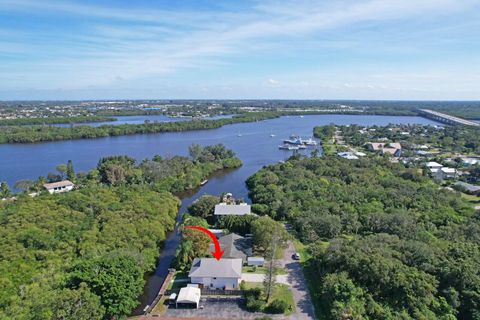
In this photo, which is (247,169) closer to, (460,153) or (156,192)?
(156,192)

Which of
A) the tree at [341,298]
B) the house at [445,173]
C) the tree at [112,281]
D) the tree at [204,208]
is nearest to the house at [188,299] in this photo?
the tree at [112,281]

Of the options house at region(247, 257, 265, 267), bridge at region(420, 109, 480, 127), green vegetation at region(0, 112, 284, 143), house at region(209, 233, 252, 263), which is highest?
bridge at region(420, 109, 480, 127)

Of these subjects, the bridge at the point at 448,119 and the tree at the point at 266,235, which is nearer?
the tree at the point at 266,235

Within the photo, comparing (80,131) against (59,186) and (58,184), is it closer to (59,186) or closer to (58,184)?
(58,184)

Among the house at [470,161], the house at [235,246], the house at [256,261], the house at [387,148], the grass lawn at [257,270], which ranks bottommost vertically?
the grass lawn at [257,270]

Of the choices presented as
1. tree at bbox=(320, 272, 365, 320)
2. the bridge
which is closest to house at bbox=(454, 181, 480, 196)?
tree at bbox=(320, 272, 365, 320)

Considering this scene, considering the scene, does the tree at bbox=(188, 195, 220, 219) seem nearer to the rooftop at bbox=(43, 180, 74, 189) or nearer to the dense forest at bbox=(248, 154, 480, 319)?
the dense forest at bbox=(248, 154, 480, 319)

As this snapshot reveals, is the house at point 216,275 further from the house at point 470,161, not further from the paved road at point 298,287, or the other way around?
the house at point 470,161

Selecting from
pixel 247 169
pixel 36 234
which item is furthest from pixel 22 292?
pixel 247 169

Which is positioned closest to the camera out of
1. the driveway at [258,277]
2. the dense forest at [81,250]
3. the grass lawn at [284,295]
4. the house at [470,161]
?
the dense forest at [81,250]
